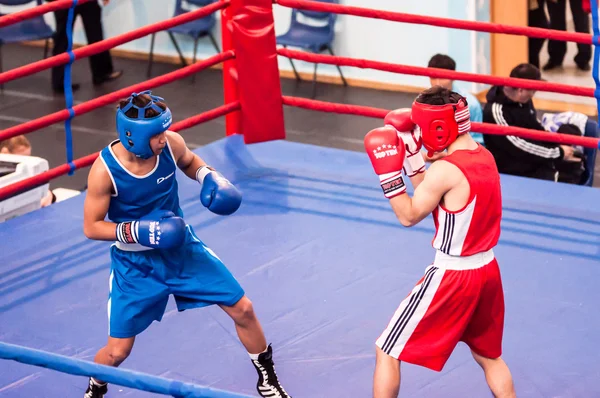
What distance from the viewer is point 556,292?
4.34 m

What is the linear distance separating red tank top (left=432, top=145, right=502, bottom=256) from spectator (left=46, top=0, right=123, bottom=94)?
6.58 meters

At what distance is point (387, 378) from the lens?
10.4 feet

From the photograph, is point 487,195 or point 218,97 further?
point 218,97

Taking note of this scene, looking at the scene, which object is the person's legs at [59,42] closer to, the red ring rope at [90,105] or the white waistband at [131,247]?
the red ring rope at [90,105]

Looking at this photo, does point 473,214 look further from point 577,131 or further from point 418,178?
point 577,131

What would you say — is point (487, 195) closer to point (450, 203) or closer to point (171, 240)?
point (450, 203)

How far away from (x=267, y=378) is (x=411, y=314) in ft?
2.24

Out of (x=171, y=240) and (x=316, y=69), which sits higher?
(x=171, y=240)

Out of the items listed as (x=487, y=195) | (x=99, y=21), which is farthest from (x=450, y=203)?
(x=99, y=21)

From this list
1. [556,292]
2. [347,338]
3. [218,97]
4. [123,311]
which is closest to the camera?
[123,311]

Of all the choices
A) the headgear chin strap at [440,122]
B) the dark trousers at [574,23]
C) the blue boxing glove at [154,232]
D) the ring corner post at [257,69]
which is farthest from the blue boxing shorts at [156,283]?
the dark trousers at [574,23]

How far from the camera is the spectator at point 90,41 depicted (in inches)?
363

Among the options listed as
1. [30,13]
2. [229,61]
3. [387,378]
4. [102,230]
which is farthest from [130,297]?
[229,61]

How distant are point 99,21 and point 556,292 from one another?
628cm
